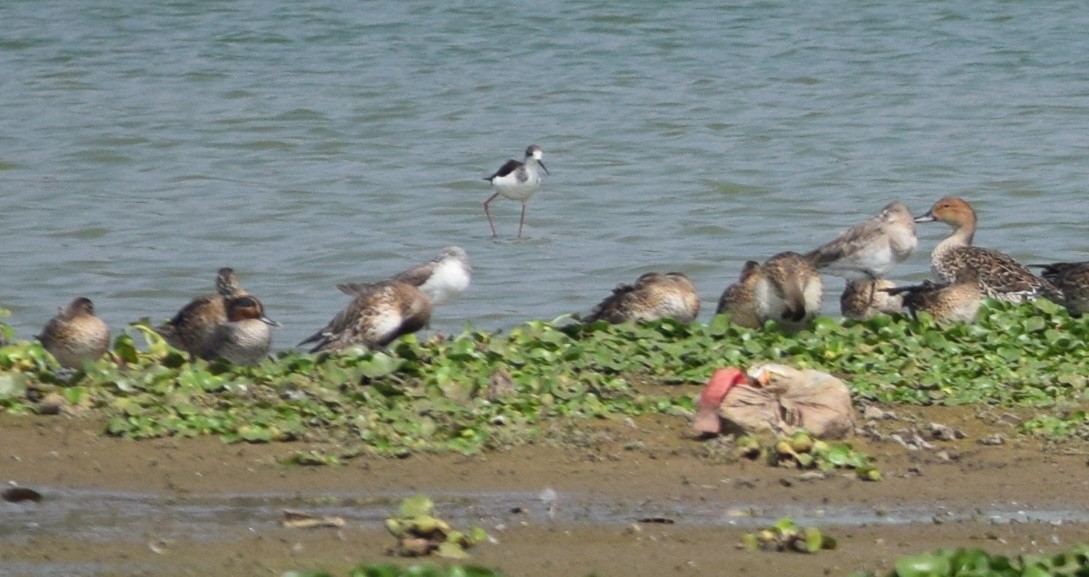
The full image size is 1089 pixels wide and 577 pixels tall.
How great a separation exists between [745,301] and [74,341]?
3.61 metres

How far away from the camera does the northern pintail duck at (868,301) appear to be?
10914 millimetres

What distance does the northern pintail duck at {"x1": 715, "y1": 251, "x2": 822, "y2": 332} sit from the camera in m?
9.96

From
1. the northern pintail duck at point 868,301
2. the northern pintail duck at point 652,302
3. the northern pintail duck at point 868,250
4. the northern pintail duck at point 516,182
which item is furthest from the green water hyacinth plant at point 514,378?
the northern pintail duck at point 516,182

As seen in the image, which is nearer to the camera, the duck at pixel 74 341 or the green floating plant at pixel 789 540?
the green floating plant at pixel 789 540

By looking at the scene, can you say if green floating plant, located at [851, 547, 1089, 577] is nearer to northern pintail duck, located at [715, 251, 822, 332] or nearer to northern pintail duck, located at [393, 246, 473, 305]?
northern pintail duck, located at [715, 251, 822, 332]

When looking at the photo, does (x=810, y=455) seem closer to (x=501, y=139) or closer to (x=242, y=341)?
(x=242, y=341)

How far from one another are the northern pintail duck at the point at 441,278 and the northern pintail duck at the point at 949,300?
102 inches

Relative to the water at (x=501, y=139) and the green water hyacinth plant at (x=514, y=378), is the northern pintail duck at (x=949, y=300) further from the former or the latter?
the water at (x=501, y=139)

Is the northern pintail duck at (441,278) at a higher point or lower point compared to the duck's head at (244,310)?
lower

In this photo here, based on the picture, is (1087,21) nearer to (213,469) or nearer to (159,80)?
(159,80)

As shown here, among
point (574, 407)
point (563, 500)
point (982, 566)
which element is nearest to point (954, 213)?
point (574, 407)

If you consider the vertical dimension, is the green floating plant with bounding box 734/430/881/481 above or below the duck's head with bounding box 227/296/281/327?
below

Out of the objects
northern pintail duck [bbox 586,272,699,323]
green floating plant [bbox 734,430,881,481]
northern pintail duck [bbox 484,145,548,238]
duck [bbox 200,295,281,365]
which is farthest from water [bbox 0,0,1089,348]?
green floating plant [bbox 734,430,881,481]

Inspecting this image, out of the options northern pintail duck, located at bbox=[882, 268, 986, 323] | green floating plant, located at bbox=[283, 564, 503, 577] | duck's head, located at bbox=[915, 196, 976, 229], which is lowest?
duck's head, located at bbox=[915, 196, 976, 229]
